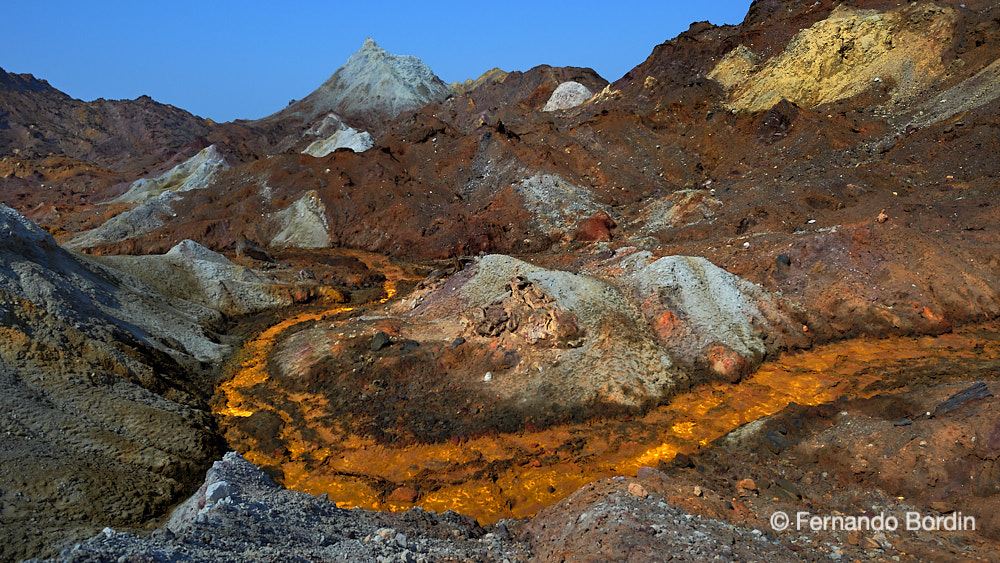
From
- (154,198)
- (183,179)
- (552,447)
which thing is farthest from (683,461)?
(183,179)

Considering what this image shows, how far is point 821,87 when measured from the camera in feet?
108

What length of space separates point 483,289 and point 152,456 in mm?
9103

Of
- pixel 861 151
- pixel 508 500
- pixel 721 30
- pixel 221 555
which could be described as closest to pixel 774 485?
pixel 508 500

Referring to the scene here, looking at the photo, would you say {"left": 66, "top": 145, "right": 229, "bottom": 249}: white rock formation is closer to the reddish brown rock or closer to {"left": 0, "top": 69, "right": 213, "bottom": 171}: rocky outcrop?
{"left": 0, "top": 69, "right": 213, "bottom": 171}: rocky outcrop

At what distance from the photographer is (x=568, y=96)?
51.5m

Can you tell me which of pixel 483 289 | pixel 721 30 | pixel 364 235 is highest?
pixel 721 30

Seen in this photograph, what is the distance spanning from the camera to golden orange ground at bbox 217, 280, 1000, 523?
11.0 m

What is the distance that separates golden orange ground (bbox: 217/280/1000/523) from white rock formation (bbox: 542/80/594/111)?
131ft

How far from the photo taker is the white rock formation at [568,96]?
167ft

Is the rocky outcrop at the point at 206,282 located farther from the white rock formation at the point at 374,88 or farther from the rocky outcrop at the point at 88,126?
the white rock formation at the point at 374,88

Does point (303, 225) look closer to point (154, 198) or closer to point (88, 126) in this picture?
point (154, 198)

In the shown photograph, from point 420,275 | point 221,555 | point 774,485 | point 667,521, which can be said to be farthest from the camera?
point 420,275

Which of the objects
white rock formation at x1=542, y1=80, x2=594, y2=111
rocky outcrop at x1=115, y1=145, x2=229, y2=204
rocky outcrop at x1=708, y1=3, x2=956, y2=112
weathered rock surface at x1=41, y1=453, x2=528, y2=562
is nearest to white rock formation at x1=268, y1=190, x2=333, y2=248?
rocky outcrop at x1=115, y1=145, x2=229, y2=204

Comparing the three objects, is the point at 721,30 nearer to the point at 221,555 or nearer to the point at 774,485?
the point at 774,485
